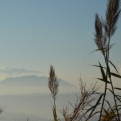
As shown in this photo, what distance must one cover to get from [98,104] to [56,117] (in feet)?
2.90

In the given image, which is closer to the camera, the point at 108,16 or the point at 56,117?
the point at 108,16

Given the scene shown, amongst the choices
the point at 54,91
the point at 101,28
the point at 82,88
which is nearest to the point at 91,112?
the point at 82,88


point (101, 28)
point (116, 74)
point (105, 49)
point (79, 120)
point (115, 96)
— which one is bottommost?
point (79, 120)

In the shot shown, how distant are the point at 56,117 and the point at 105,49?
4.01 feet

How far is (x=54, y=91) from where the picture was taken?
5258 millimetres

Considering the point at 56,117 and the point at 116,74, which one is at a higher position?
the point at 116,74

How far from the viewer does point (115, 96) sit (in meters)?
3.45

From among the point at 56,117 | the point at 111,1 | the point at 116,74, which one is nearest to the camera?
the point at 116,74

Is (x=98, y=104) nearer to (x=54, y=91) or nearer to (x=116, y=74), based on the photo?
(x=116, y=74)

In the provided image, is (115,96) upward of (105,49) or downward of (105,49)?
downward

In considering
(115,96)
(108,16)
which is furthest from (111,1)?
(115,96)

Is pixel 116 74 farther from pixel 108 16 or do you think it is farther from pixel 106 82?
pixel 108 16

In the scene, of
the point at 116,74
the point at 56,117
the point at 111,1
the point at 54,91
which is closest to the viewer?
the point at 116,74

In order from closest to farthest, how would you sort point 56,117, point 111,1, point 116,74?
1. point 116,74
2. point 111,1
3. point 56,117
